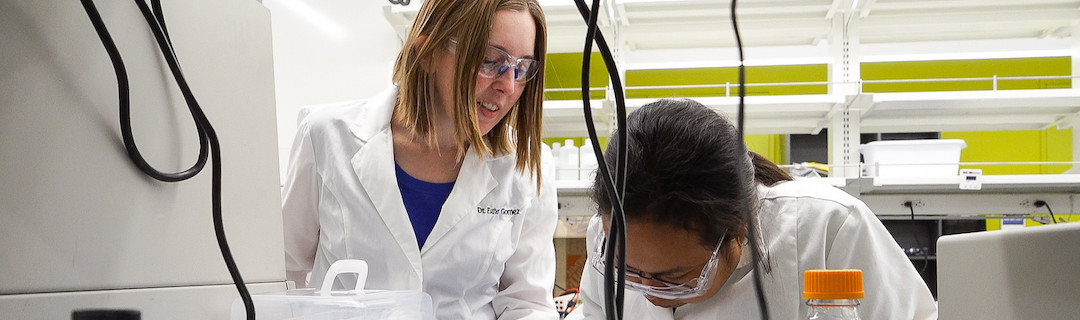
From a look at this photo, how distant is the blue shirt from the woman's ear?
0.57 feet

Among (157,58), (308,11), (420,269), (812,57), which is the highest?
(308,11)

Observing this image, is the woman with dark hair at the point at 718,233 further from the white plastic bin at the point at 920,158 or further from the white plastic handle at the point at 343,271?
the white plastic bin at the point at 920,158

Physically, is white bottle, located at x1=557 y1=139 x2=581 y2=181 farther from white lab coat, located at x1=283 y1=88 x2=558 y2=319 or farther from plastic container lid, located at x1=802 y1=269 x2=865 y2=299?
plastic container lid, located at x1=802 y1=269 x2=865 y2=299

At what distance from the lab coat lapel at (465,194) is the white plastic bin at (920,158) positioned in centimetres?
192

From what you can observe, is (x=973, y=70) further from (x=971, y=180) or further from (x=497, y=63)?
(x=497, y=63)

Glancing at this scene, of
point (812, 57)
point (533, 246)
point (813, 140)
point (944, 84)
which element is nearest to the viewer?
point (533, 246)

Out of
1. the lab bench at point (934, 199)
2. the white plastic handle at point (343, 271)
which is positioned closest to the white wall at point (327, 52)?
the lab bench at point (934, 199)

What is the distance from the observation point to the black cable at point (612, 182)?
448 mm

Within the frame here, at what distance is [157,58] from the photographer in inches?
20.8

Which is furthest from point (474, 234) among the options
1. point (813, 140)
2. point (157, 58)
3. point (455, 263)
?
point (813, 140)

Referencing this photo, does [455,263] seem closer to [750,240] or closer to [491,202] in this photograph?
[491,202]

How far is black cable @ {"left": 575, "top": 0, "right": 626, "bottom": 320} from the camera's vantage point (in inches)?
17.6

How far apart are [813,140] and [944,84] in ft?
8.05

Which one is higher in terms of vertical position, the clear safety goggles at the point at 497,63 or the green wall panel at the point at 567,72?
the green wall panel at the point at 567,72
